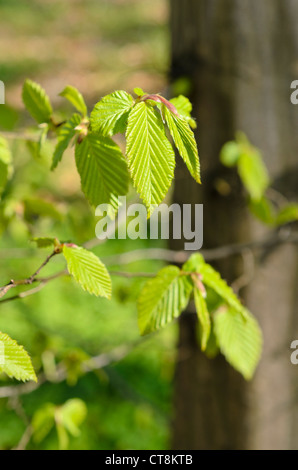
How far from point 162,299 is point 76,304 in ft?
8.81

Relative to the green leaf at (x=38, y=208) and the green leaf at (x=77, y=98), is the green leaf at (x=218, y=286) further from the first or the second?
the green leaf at (x=38, y=208)

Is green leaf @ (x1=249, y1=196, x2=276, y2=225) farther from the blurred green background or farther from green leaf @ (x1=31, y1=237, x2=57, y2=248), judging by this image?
A: green leaf @ (x1=31, y1=237, x2=57, y2=248)

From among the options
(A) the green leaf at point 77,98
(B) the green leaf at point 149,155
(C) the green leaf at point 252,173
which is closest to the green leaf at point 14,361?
(B) the green leaf at point 149,155

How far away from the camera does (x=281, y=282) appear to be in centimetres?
137

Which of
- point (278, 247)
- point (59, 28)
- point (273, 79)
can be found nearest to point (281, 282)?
point (278, 247)

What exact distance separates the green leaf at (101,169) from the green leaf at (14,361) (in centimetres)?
22

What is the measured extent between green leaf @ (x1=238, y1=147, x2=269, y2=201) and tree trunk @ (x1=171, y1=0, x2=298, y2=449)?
0.10 m

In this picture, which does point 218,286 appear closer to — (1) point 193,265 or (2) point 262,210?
(1) point 193,265

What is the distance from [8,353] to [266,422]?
1014 mm

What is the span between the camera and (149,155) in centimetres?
62

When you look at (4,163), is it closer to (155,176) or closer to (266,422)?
(155,176)

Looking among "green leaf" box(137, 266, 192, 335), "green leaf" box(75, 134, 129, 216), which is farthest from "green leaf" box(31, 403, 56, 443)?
"green leaf" box(75, 134, 129, 216)

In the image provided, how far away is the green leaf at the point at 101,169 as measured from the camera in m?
0.70

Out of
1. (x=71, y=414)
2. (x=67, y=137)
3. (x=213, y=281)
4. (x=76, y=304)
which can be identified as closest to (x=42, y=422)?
(x=71, y=414)
